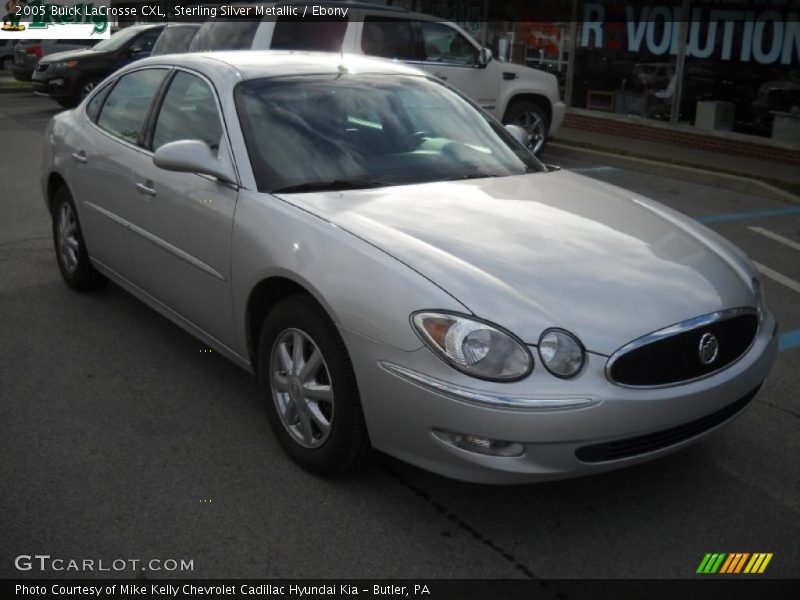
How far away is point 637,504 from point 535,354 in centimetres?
90

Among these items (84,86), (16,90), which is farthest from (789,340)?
(16,90)

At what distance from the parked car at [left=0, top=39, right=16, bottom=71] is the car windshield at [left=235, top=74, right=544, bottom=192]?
2701cm

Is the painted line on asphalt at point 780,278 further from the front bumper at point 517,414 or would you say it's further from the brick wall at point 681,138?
the brick wall at point 681,138

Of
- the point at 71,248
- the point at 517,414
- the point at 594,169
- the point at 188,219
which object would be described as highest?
the point at 188,219

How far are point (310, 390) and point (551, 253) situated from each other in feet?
3.48

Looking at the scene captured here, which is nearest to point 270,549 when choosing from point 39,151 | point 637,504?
point 637,504

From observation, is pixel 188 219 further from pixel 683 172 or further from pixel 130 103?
pixel 683 172

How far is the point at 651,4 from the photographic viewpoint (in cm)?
1297

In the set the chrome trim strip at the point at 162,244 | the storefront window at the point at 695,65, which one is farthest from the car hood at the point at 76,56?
the chrome trim strip at the point at 162,244

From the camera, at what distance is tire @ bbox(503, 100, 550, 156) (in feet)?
39.7

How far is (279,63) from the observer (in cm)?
458

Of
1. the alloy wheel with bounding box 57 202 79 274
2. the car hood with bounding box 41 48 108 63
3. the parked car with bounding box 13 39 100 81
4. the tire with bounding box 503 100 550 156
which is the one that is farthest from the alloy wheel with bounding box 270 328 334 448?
the parked car with bounding box 13 39 100 81

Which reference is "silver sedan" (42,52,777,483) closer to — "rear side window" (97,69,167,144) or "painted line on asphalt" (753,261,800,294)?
"rear side window" (97,69,167,144)

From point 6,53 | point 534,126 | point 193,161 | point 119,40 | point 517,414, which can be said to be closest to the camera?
point 517,414
